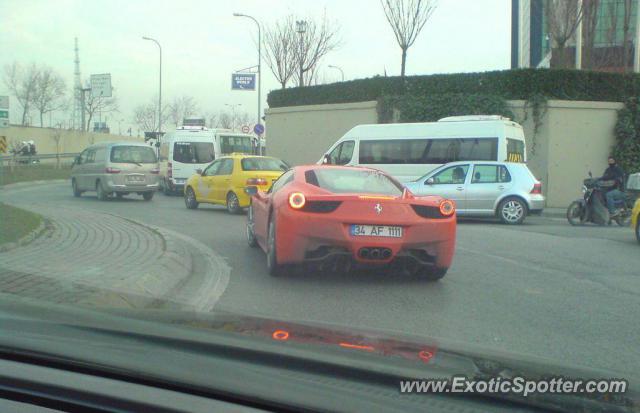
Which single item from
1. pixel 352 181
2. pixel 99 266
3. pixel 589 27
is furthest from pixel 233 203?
pixel 589 27

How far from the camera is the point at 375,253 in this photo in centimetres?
698

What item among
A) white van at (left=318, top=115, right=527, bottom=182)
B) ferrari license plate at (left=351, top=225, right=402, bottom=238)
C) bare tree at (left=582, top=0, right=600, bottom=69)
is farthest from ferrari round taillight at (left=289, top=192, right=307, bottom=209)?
bare tree at (left=582, top=0, right=600, bottom=69)

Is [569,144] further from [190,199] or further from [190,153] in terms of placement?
[190,153]

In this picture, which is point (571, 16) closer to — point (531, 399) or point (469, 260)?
point (469, 260)

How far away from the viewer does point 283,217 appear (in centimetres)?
710

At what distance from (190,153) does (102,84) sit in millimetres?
33008

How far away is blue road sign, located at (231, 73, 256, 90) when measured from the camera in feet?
118

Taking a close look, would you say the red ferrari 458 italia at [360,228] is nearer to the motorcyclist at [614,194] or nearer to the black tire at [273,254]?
the black tire at [273,254]

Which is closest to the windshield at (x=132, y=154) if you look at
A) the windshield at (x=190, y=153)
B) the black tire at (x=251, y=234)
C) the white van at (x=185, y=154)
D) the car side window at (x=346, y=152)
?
the white van at (x=185, y=154)

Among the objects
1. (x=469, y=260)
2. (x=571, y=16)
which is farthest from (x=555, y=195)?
(x=469, y=260)

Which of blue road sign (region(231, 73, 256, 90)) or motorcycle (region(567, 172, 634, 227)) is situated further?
blue road sign (region(231, 73, 256, 90))

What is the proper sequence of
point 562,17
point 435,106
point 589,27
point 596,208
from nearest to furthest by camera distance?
1. point 596,208
2. point 435,106
3. point 562,17
4. point 589,27

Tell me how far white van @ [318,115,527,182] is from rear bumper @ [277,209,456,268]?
1288 cm

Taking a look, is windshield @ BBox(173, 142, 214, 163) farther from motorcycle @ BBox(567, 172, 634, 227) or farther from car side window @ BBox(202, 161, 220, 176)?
motorcycle @ BBox(567, 172, 634, 227)
